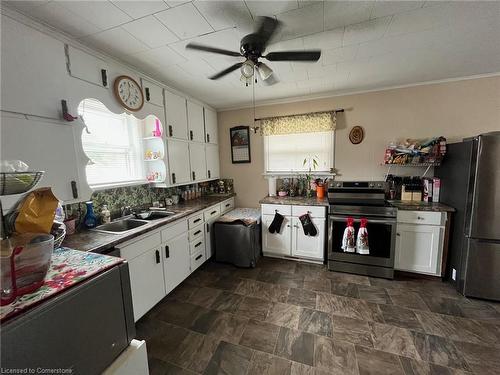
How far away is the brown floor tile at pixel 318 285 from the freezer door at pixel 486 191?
4.87 feet

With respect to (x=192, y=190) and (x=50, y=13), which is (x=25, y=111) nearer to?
(x=50, y=13)

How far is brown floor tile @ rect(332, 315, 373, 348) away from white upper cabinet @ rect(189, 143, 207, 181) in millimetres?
2403

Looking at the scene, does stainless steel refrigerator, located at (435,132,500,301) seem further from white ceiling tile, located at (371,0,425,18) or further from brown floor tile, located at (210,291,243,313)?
brown floor tile, located at (210,291,243,313)

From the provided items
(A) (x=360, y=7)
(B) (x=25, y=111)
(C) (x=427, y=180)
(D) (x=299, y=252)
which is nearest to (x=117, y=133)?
(B) (x=25, y=111)

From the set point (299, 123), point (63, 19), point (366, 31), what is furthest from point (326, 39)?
point (63, 19)

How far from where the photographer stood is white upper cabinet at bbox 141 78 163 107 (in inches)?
87.0

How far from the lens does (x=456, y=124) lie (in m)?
2.62

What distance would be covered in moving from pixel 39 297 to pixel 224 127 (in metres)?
3.30

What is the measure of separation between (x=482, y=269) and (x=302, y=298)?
70.1 inches

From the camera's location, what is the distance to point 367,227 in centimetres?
246

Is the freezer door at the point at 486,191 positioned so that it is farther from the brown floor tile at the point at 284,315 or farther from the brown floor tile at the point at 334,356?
the brown floor tile at the point at 284,315

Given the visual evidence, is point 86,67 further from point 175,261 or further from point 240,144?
point 240,144

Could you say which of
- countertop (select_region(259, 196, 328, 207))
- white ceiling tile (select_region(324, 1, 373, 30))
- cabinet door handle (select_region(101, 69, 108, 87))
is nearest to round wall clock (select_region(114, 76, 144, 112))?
cabinet door handle (select_region(101, 69, 108, 87))

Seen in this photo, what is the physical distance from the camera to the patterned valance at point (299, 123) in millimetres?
3041
